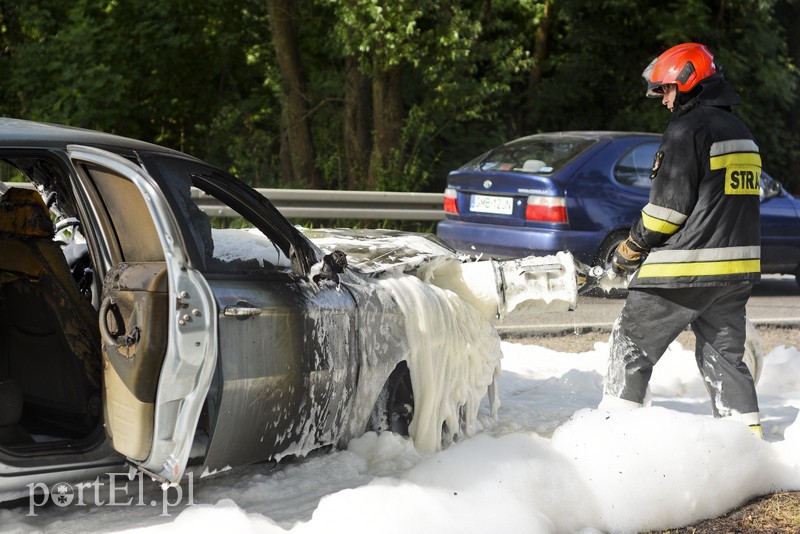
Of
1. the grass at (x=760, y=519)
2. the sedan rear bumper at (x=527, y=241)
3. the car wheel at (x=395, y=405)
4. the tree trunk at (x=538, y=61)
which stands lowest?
the grass at (x=760, y=519)


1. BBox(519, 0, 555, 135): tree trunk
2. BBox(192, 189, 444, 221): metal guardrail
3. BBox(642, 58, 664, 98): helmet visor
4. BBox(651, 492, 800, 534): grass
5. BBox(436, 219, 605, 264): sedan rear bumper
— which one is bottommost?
BBox(651, 492, 800, 534): grass

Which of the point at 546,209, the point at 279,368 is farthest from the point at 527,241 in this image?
the point at 279,368

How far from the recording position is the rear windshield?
9.64 m

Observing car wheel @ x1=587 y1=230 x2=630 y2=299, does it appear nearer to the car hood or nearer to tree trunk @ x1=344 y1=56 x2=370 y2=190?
the car hood

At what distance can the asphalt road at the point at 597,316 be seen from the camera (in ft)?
27.4

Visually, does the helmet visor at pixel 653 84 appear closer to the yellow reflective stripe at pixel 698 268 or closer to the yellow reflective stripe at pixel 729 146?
the yellow reflective stripe at pixel 729 146

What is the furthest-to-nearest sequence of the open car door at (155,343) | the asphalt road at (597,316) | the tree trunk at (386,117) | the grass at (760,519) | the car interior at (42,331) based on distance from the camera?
the tree trunk at (386,117)
the asphalt road at (597,316)
the car interior at (42,331)
the grass at (760,519)
the open car door at (155,343)

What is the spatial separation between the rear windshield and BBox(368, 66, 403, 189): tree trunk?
4446 millimetres

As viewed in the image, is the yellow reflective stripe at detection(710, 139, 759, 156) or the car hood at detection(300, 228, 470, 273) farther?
the car hood at detection(300, 228, 470, 273)

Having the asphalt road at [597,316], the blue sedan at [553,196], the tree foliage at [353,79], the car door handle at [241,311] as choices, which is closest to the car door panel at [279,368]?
the car door handle at [241,311]

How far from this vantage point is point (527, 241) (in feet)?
30.6

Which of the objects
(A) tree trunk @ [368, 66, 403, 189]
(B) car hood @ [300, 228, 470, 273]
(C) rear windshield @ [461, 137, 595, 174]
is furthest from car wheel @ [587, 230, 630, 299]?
(A) tree trunk @ [368, 66, 403, 189]

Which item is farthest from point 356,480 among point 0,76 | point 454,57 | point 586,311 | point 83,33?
point 0,76

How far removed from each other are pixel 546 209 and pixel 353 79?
675 cm
